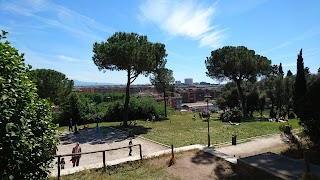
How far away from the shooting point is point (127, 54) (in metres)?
22.3

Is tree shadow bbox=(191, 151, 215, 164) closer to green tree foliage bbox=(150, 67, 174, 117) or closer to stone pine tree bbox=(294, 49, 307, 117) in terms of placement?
stone pine tree bbox=(294, 49, 307, 117)

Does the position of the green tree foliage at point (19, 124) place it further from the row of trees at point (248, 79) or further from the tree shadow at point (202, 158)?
the row of trees at point (248, 79)

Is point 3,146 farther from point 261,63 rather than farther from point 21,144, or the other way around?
point 261,63

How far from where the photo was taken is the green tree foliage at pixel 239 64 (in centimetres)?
3428

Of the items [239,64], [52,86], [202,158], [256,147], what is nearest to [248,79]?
[239,64]

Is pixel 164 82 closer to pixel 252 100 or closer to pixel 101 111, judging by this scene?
pixel 101 111

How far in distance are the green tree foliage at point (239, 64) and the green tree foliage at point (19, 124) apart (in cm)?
3258

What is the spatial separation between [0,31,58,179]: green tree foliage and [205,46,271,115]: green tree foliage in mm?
32575

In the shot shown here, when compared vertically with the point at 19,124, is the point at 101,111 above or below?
below

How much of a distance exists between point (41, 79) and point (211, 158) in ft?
105

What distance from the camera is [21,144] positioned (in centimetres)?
372

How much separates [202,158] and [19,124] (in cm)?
930

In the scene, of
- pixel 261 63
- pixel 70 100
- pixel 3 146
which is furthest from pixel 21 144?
pixel 261 63

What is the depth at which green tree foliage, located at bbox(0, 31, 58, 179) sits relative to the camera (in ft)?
11.5
